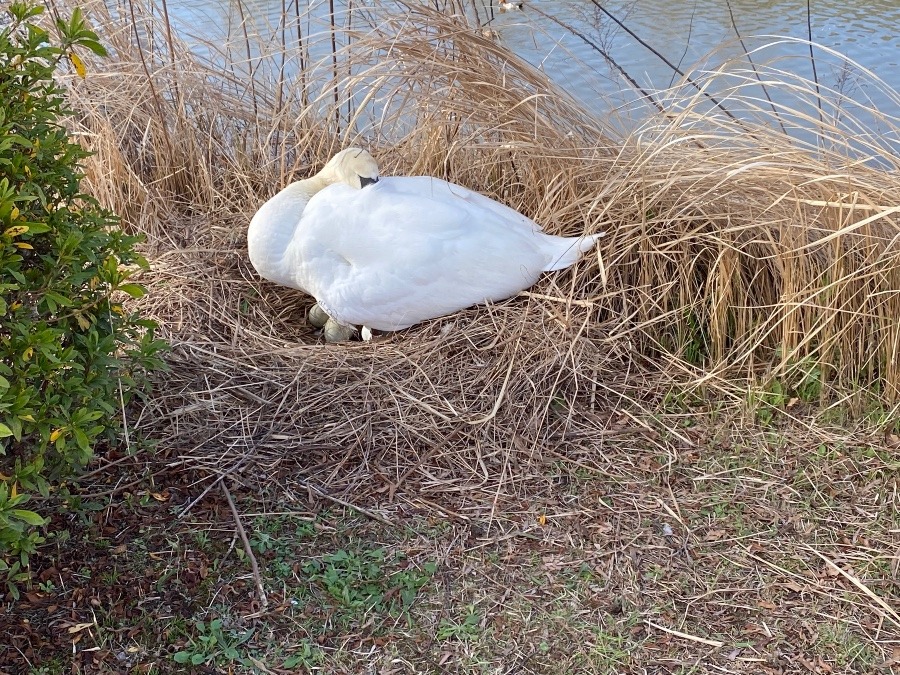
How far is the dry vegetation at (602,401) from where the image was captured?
2229 mm

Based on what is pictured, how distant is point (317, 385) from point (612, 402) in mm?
983

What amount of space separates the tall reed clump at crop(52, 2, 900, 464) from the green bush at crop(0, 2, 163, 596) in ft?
2.13

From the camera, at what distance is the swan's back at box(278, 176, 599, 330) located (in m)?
3.04

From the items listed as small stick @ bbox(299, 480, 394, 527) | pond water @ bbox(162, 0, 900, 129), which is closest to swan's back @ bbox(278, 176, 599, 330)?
small stick @ bbox(299, 480, 394, 527)

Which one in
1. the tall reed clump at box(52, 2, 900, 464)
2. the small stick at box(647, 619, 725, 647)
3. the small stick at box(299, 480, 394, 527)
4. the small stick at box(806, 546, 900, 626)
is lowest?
the small stick at box(647, 619, 725, 647)

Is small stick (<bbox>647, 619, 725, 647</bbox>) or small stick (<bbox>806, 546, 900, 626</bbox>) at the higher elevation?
small stick (<bbox>806, 546, 900, 626</bbox>)

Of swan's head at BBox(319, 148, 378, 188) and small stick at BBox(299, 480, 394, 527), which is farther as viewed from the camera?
swan's head at BBox(319, 148, 378, 188)

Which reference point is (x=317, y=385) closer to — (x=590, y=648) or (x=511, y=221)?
(x=511, y=221)

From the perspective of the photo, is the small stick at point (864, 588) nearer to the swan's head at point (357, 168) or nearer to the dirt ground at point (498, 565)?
the dirt ground at point (498, 565)

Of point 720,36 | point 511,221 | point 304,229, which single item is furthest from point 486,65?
point 720,36

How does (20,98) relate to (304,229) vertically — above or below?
above

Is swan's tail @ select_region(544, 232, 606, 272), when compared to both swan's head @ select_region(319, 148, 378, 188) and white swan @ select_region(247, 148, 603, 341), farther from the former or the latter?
swan's head @ select_region(319, 148, 378, 188)

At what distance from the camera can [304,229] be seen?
10.3ft

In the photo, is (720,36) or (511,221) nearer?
(511,221)
